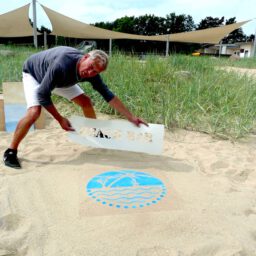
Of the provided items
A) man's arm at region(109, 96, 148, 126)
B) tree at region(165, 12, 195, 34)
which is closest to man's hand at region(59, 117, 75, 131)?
man's arm at region(109, 96, 148, 126)

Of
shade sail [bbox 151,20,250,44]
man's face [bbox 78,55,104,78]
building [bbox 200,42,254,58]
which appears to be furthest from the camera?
building [bbox 200,42,254,58]

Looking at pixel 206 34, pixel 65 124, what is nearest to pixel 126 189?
pixel 65 124

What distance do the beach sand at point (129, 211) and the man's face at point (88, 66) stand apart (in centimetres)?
76

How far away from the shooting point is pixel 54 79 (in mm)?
2025

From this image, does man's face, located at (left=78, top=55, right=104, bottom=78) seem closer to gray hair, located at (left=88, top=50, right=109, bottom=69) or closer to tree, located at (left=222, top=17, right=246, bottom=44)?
gray hair, located at (left=88, top=50, right=109, bottom=69)

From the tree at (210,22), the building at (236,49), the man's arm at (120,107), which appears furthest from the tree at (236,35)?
the man's arm at (120,107)

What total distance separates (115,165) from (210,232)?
1005 millimetres

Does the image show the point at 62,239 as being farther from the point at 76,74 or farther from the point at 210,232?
the point at 76,74

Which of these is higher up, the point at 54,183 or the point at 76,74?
the point at 76,74

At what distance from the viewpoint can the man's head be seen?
1.99 metres

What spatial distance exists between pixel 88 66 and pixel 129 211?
40.1 inches

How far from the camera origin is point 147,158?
255cm

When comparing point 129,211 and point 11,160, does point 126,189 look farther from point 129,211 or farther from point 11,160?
point 11,160

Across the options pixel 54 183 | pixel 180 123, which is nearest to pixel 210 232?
pixel 54 183
